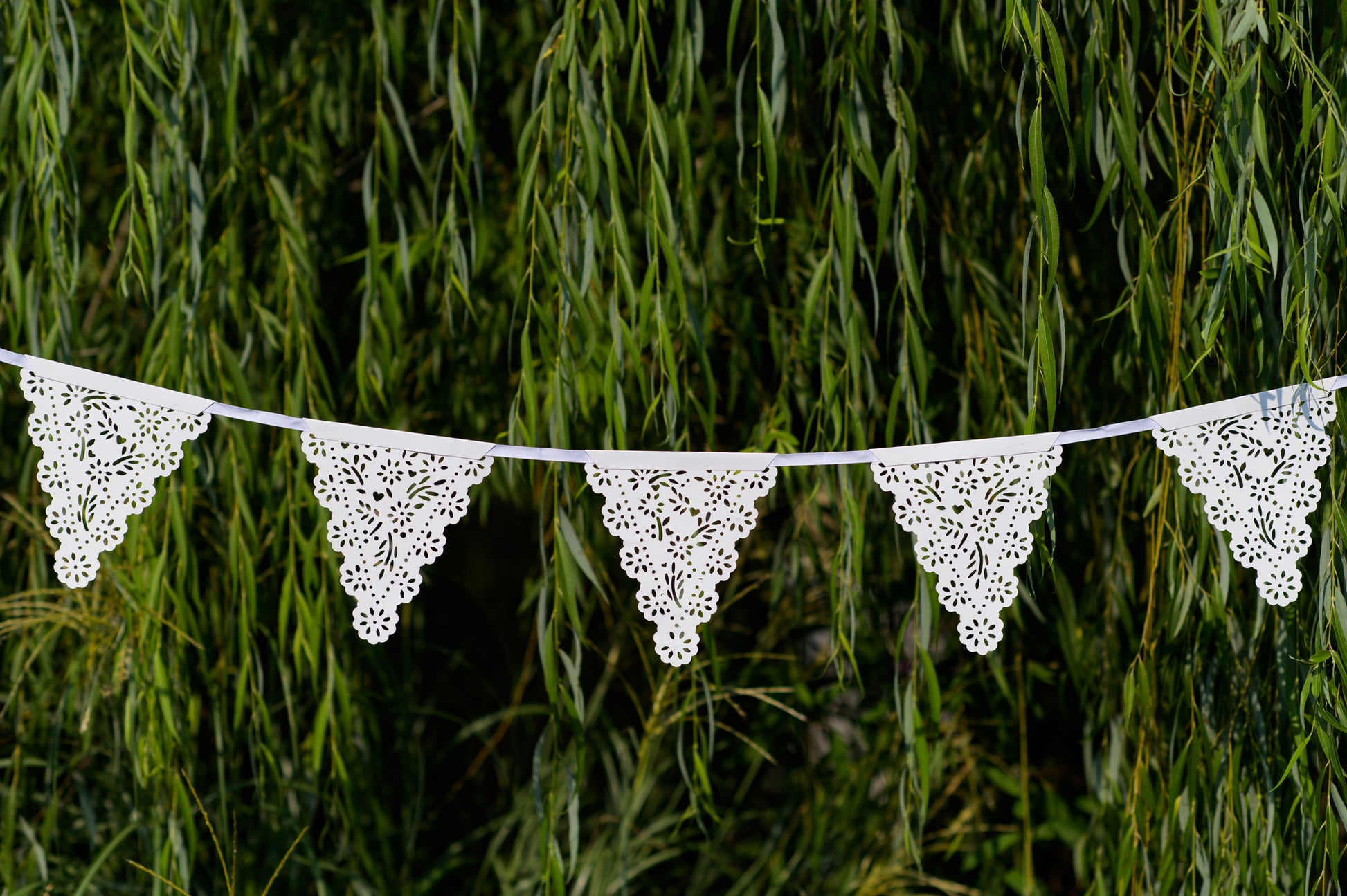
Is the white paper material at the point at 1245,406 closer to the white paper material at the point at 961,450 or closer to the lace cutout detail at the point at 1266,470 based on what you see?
the lace cutout detail at the point at 1266,470

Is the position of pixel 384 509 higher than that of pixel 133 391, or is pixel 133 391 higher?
pixel 133 391

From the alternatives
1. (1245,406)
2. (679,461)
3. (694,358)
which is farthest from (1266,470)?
(694,358)

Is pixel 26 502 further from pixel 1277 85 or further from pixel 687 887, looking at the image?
pixel 1277 85

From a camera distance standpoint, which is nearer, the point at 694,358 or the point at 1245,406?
the point at 1245,406

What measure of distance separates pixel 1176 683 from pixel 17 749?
1866mm

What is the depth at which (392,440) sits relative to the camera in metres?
1.34

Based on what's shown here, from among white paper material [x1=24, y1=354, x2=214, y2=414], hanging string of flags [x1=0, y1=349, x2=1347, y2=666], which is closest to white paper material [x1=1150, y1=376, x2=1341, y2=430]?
hanging string of flags [x1=0, y1=349, x2=1347, y2=666]

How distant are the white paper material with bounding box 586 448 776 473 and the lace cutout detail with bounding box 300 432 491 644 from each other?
0.15 m

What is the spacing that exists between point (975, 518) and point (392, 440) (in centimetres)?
70

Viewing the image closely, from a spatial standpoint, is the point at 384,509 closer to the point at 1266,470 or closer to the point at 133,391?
the point at 133,391

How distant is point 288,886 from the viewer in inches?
79.0

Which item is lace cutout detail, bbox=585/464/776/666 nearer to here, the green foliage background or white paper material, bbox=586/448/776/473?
white paper material, bbox=586/448/776/473

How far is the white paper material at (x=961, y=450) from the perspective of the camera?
131cm

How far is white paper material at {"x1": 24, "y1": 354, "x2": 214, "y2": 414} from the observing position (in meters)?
1.32
